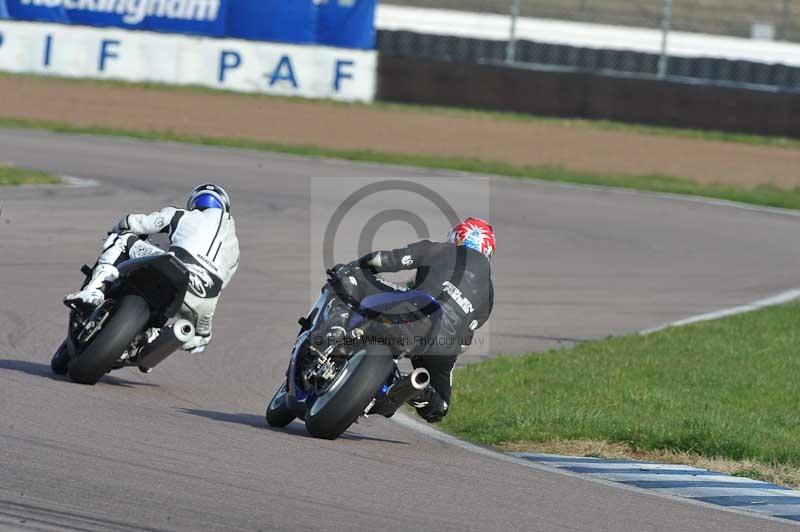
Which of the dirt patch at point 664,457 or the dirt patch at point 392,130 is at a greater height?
the dirt patch at point 392,130

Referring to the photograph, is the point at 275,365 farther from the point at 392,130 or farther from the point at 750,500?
the point at 392,130

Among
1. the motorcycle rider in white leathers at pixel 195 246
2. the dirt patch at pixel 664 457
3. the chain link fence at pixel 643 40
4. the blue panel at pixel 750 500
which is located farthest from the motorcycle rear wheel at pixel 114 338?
the chain link fence at pixel 643 40

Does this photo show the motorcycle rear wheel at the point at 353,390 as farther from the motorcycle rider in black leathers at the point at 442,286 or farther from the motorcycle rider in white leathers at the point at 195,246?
the motorcycle rider in white leathers at the point at 195,246

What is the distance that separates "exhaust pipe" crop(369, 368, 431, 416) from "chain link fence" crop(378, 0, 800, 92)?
22.0 metres

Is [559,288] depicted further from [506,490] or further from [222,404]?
[506,490]

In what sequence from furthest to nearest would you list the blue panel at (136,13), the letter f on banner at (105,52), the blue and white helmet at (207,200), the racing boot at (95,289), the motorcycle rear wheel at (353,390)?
the letter f on banner at (105,52) < the blue panel at (136,13) < the blue and white helmet at (207,200) < the racing boot at (95,289) < the motorcycle rear wheel at (353,390)

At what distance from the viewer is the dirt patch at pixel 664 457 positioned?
25.5 ft

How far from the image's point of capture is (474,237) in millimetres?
7734

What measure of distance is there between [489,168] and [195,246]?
1571 centimetres

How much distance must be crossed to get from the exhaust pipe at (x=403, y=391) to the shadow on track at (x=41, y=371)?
2.01 metres

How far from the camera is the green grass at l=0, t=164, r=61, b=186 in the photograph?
17.8 m

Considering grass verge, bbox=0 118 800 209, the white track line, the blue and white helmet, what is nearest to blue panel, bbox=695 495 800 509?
the blue and white helmet

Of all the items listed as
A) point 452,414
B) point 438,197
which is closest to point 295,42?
point 438,197

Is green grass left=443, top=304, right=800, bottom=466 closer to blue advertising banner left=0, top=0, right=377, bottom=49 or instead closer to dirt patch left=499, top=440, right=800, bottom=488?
dirt patch left=499, top=440, right=800, bottom=488
